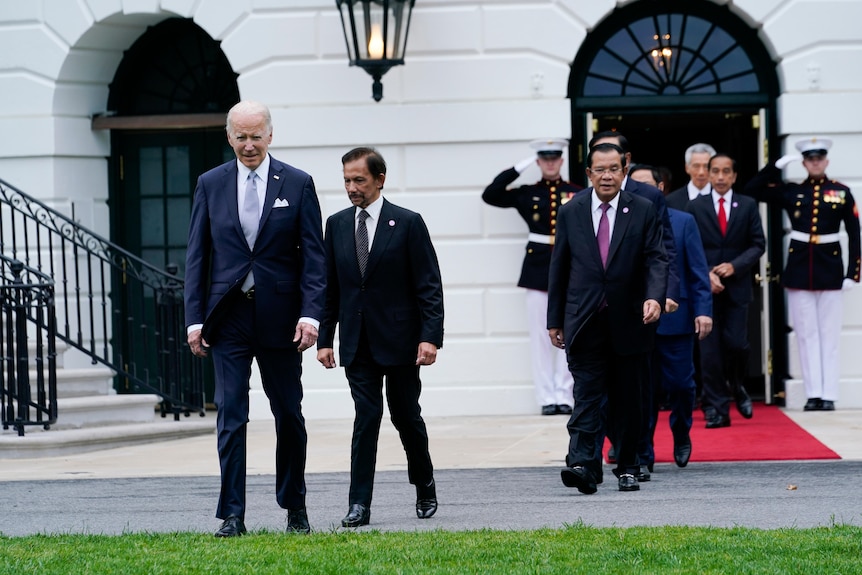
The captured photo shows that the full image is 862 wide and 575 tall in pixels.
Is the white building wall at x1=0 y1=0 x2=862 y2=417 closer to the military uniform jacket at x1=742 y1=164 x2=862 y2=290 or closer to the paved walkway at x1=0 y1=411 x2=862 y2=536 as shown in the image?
the military uniform jacket at x1=742 y1=164 x2=862 y2=290

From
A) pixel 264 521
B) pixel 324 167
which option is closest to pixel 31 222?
pixel 324 167

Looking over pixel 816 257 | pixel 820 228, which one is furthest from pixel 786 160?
pixel 816 257

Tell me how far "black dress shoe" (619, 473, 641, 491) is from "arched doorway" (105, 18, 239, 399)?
21.5ft

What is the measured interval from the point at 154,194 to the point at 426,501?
7.47 meters

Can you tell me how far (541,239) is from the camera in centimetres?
1312

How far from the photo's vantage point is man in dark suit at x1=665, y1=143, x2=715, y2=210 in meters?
12.7

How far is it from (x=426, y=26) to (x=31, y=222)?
3863mm

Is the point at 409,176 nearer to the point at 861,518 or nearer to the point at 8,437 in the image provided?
the point at 8,437

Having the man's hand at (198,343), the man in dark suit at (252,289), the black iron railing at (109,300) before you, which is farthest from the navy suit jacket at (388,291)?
the black iron railing at (109,300)

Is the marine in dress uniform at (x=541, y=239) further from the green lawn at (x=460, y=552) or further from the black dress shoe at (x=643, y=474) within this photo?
the green lawn at (x=460, y=552)

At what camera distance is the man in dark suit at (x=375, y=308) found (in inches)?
305

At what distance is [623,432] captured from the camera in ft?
29.3

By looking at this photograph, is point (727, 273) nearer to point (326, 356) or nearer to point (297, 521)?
point (326, 356)

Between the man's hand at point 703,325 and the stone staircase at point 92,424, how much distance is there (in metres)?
4.61
